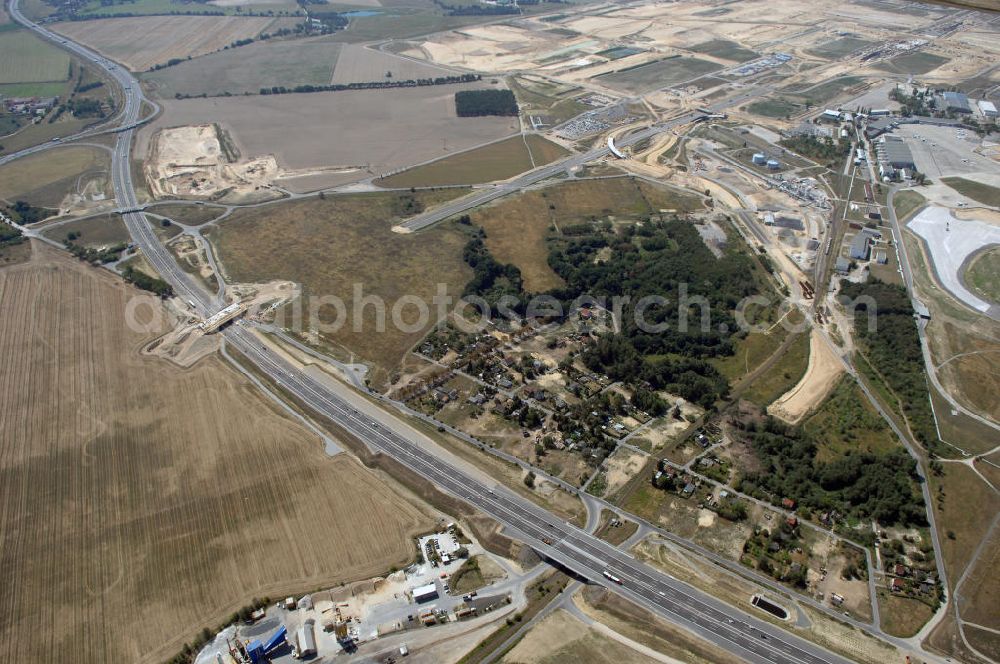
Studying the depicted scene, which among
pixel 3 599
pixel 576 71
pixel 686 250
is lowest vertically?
pixel 3 599

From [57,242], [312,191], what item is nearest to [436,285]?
[312,191]

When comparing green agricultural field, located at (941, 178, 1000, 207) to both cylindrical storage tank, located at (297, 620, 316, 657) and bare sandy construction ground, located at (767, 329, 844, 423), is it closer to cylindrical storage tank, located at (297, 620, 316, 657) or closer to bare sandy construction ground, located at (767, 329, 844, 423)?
bare sandy construction ground, located at (767, 329, 844, 423)

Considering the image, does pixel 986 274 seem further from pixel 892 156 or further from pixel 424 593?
pixel 424 593

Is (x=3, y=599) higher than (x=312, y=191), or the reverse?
(x=312, y=191)

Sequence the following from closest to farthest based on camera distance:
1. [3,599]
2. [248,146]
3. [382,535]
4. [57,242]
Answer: [3,599], [382,535], [57,242], [248,146]

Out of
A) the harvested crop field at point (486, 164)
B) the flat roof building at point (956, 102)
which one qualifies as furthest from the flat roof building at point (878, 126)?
the harvested crop field at point (486, 164)

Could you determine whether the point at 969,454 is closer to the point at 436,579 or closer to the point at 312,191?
the point at 436,579
